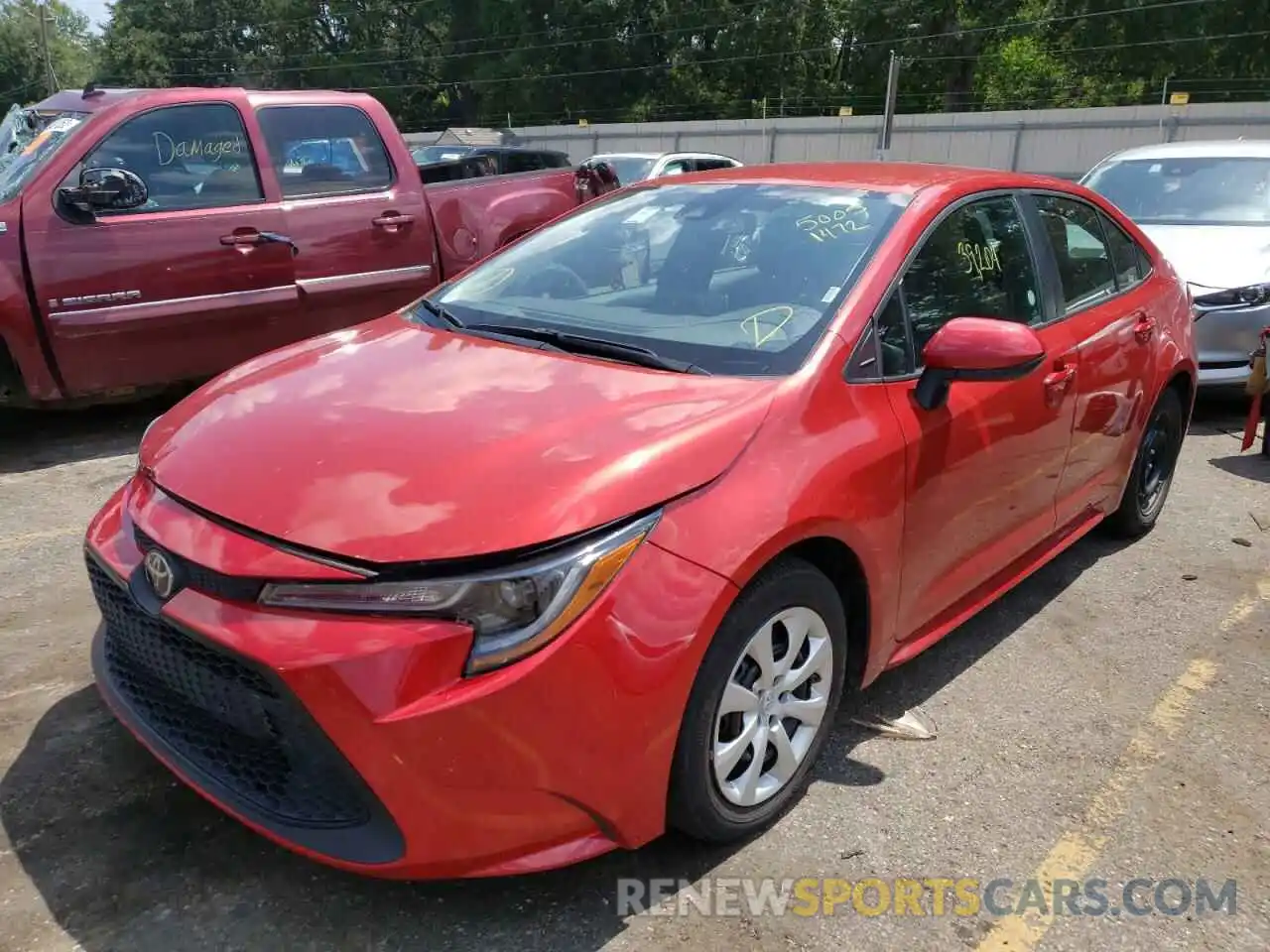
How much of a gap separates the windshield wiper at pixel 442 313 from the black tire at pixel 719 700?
1.37 m

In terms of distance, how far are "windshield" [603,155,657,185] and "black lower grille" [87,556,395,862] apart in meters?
11.9

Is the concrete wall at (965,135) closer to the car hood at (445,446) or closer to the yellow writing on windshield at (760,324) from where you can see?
the yellow writing on windshield at (760,324)

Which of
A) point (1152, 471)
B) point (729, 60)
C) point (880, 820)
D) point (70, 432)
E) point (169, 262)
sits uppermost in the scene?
point (729, 60)

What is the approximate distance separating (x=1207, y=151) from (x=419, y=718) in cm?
830

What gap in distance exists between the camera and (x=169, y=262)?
526 cm

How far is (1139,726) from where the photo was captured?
124 inches

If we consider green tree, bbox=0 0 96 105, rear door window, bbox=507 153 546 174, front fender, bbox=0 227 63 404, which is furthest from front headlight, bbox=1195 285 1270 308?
green tree, bbox=0 0 96 105

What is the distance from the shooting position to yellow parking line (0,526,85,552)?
4.21m

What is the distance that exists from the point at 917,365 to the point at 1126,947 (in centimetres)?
152

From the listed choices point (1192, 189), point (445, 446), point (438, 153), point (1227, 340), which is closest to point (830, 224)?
point (445, 446)

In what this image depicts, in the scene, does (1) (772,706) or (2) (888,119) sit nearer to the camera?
(1) (772,706)

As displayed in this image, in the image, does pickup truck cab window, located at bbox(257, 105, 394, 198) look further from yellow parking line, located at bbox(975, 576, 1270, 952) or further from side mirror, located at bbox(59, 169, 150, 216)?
yellow parking line, located at bbox(975, 576, 1270, 952)

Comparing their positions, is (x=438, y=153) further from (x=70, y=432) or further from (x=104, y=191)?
(x=104, y=191)

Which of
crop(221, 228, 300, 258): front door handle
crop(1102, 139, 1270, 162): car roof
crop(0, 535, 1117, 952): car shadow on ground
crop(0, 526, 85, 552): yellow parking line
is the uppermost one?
crop(1102, 139, 1270, 162): car roof
